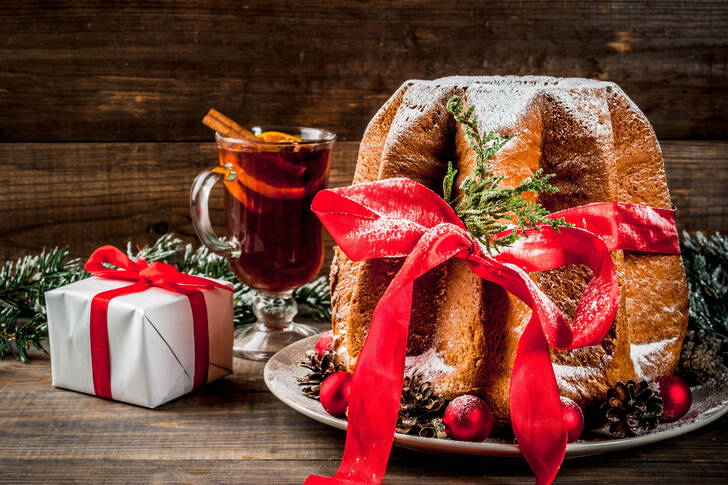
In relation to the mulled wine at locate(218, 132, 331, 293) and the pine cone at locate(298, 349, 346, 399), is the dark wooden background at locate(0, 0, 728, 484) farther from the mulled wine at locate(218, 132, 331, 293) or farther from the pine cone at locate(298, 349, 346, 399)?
the pine cone at locate(298, 349, 346, 399)

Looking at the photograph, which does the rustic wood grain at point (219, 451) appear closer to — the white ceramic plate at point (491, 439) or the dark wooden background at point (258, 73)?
the white ceramic plate at point (491, 439)

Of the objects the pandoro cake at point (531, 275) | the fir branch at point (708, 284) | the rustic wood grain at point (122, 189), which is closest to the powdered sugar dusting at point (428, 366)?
the pandoro cake at point (531, 275)

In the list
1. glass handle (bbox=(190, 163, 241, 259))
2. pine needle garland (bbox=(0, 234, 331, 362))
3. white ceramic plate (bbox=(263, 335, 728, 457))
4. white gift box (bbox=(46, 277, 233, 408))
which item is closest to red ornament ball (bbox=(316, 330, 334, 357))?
white ceramic plate (bbox=(263, 335, 728, 457))

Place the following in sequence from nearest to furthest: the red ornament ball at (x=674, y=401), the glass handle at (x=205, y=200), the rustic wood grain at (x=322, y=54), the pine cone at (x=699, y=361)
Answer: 1. the red ornament ball at (x=674, y=401)
2. the pine cone at (x=699, y=361)
3. the glass handle at (x=205, y=200)
4. the rustic wood grain at (x=322, y=54)

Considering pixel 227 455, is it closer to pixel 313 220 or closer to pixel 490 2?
pixel 313 220

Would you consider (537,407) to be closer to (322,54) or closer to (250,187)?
(250,187)

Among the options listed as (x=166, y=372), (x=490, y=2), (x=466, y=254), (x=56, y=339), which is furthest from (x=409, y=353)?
(x=490, y=2)
